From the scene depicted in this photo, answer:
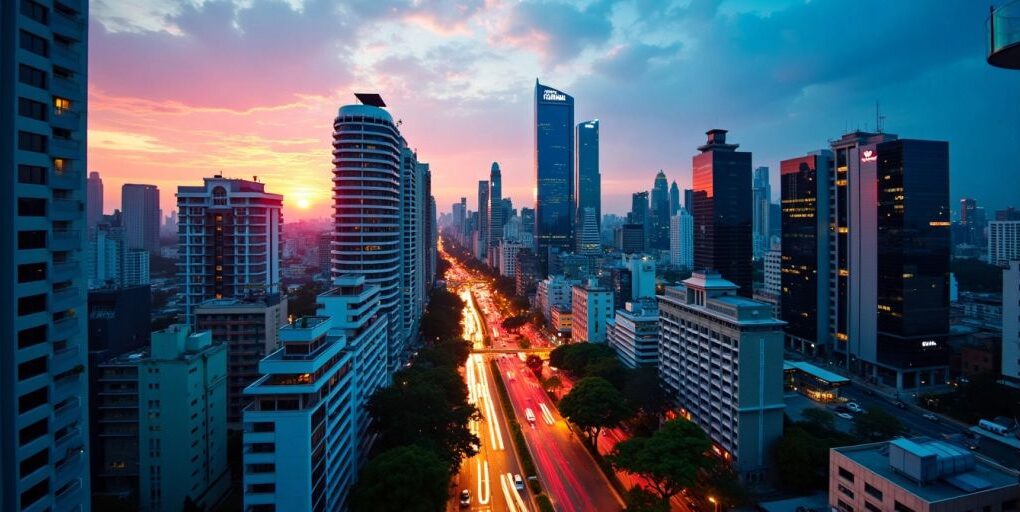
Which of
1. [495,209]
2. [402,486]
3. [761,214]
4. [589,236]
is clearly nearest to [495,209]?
[495,209]

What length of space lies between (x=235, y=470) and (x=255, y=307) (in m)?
12.2

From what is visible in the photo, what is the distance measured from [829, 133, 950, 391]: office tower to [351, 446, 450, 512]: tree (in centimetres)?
4685

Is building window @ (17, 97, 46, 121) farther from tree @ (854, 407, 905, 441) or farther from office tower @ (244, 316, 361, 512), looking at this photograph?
tree @ (854, 407, 905, 441)

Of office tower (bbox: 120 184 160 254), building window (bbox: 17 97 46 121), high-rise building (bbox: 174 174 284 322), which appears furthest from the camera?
office tower (bbox: 120 184 160 254)


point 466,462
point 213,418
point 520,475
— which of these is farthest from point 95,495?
point 520,475

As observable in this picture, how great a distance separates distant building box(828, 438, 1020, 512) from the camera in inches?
691

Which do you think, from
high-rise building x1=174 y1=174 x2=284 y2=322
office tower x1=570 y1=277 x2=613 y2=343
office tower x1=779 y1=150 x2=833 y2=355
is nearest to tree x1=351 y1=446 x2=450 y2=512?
high-rise building x1=174 y1=174 x2=284 y2=322

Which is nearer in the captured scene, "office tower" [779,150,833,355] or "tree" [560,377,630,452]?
"tree" [560,377,630,452]

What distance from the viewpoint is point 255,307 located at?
3853 cm

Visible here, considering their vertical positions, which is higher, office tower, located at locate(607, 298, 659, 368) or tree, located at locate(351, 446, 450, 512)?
office tower, located at locate(607, 298, 659, 368)

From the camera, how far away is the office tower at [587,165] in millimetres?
166625

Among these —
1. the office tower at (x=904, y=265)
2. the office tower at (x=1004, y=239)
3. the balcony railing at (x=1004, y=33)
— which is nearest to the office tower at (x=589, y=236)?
the office tower at (x=1004, y=239)

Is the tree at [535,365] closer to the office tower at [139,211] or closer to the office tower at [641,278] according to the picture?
the office tower at [641,278]

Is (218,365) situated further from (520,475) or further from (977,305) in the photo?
(977,305)
